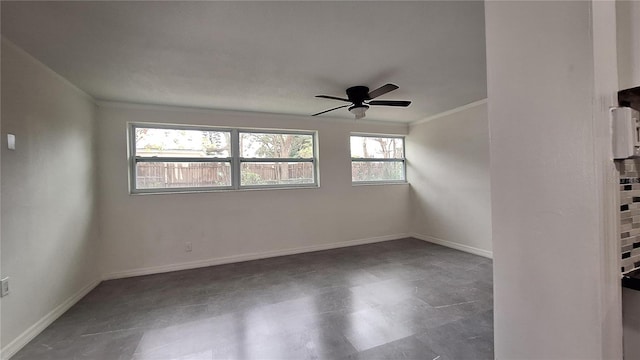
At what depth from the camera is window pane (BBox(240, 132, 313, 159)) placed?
13.5ft

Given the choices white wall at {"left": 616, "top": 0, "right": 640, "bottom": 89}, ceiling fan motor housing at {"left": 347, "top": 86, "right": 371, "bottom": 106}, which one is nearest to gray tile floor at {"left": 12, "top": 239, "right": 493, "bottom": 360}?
white wall at {"left": 616, "top": 0, "right": 640, "bottom": 89}

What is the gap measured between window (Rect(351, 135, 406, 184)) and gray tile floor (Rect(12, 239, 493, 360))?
1.89 meters

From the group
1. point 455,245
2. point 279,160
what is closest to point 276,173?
point 279,160

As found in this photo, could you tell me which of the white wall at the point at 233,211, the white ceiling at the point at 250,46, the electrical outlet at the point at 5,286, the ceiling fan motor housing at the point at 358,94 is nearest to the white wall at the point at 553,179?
the white ceiling at the point at 250,46

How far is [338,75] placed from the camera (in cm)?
270

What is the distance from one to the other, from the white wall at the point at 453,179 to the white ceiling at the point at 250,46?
1072mm

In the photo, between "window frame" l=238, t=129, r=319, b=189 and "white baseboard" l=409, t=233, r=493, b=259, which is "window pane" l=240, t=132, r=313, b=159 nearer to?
"window frame" l=238, t=129, r=319, b=189

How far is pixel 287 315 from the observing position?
2.33 m

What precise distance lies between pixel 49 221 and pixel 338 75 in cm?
306

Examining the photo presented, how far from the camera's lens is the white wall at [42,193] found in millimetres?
1933

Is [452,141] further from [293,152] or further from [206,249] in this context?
[206,249]

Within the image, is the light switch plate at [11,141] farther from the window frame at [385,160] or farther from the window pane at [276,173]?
the window frame at [385,160]

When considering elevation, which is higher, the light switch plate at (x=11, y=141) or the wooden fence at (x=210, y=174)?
the light switch plate at (x=11, y=141)

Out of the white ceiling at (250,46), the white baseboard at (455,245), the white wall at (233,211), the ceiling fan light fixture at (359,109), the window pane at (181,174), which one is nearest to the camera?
the white ceiling at (250,46)
